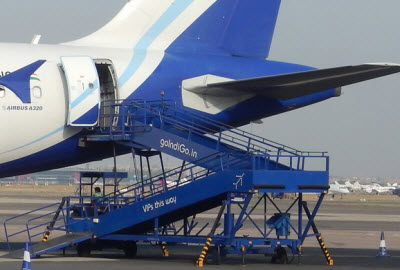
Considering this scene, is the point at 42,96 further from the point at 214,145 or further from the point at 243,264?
the point at 243,264

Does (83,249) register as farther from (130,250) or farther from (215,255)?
(215,255)

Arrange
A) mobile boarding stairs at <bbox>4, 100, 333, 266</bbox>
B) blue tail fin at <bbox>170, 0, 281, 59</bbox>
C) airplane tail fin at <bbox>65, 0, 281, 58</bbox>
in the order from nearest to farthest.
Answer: mobile boarding stairs at <bbox>4, 100, 333, 266</bbox>
airplane tail fin at <bbox>65, 0, 281, 58</bbox>
blue tail fin at <bbox>170, 0, 281, 59</bbox>

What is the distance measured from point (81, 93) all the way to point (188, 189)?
5.40m

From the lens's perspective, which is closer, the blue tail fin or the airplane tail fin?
the airplane tail fin

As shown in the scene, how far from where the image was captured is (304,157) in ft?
106

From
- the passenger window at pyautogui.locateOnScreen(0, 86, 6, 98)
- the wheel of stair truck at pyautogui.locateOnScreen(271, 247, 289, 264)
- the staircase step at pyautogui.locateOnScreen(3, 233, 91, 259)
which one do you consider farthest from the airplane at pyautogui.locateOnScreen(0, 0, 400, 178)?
the wheel of stair truck at pyautogui.locateOnScreen(271, 247, 289, 264)

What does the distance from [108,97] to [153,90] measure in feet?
5.66

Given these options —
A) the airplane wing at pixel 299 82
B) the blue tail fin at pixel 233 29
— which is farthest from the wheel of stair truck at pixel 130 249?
the blue tail fin at pixel 233 29

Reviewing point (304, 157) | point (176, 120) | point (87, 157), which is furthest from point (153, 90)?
point (304, 157)

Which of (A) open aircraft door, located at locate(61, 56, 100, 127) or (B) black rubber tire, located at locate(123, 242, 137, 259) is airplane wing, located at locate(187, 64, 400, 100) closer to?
(A) open aircraft door, located at locate(61, 56, 100, 127)

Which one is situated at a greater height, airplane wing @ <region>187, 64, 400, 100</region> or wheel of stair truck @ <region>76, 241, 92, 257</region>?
airplane wing @ <region>187, 64, 400, 100</region>

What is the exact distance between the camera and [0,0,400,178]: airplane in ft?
111

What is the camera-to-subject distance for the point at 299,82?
33.9 metres

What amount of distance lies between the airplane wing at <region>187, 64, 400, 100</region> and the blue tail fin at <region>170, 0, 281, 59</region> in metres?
2.84
